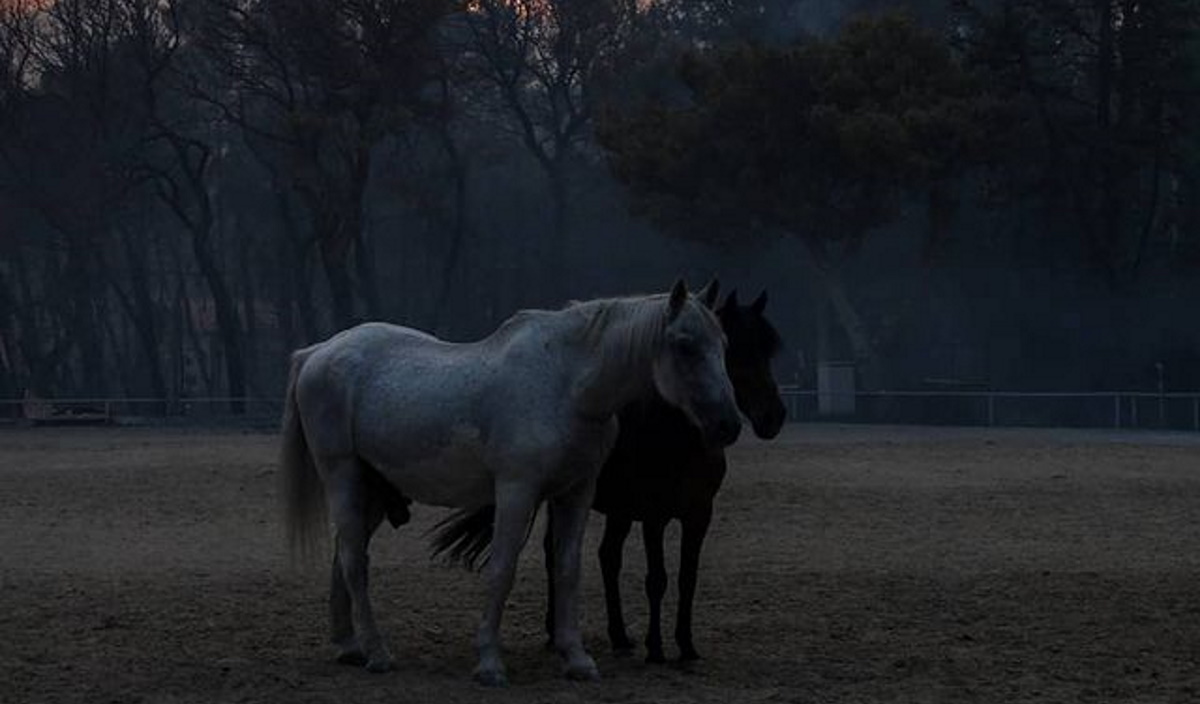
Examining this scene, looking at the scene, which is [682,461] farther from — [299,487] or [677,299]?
[299,487]

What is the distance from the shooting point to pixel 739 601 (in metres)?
11.4

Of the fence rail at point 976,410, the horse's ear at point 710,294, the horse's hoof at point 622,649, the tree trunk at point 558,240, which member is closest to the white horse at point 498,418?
the horse's ear at point 710,294

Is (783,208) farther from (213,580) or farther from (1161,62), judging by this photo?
(213,580)

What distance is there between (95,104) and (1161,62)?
82.6ft

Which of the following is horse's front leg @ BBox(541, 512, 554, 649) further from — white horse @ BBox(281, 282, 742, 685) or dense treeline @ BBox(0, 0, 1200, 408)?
dense treeline @ BBox(0, 0, 1200, 408)

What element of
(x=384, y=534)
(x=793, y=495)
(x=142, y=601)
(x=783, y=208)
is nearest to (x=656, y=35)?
(x=783, y=208)

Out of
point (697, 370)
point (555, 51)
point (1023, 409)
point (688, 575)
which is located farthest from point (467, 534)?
point (555, 51)

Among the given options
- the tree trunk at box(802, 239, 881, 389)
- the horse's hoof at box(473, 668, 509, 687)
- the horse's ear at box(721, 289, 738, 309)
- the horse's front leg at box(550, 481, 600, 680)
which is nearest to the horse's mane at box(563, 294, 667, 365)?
the horse's ear at box(721, 289, 738, 309)

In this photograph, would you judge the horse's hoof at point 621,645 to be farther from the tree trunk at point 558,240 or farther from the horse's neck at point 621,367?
the tree trunk at point 558,240

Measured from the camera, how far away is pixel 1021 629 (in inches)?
404

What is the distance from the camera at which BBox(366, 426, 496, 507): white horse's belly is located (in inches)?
353

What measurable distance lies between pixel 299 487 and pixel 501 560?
1.55m

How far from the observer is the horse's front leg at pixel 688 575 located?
9344 millimetres

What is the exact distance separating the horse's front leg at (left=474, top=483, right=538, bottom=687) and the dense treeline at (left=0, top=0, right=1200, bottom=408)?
2950 centimetres
